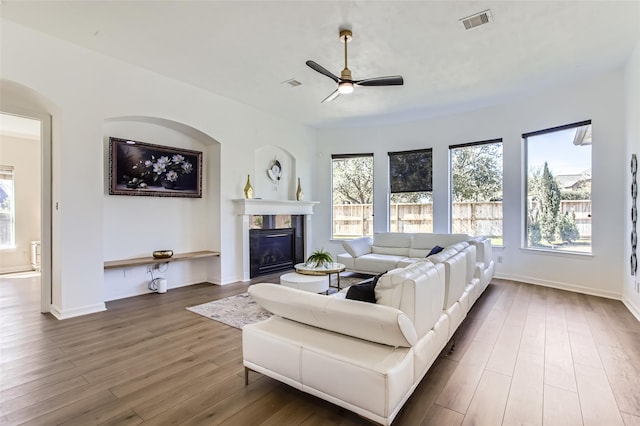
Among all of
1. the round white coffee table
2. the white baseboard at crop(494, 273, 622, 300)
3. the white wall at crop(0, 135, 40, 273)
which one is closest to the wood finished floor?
the white baseboard at crop(494, 273, 622, 300)

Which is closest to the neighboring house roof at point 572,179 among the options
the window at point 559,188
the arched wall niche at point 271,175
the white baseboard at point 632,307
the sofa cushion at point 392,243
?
the window at point 559,188

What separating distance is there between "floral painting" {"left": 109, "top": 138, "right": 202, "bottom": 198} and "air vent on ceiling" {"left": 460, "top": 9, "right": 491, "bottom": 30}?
4297mm

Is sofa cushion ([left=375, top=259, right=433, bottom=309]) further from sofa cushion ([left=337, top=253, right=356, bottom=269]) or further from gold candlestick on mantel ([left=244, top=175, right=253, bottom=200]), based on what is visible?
gold candlestick on mantel ([left=244, top=175, right=253, bottom=200])

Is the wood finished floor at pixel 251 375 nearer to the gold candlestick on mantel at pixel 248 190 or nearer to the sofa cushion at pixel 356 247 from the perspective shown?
the gold candlestick on mantel at pixel 248 190

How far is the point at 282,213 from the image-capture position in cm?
657

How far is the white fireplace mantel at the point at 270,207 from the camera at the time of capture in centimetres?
574

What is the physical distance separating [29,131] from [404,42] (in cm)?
755

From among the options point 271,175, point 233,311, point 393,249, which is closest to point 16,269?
point 271,175

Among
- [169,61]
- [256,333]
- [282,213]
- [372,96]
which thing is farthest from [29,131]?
[256,333]

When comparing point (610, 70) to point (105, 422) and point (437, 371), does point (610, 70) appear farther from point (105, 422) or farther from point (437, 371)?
point (105, 422)

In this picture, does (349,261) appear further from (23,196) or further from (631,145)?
(23,196)

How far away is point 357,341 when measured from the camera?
200 centimetres

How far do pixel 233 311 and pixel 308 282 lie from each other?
102 cm

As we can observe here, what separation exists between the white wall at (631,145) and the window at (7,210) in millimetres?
10674
